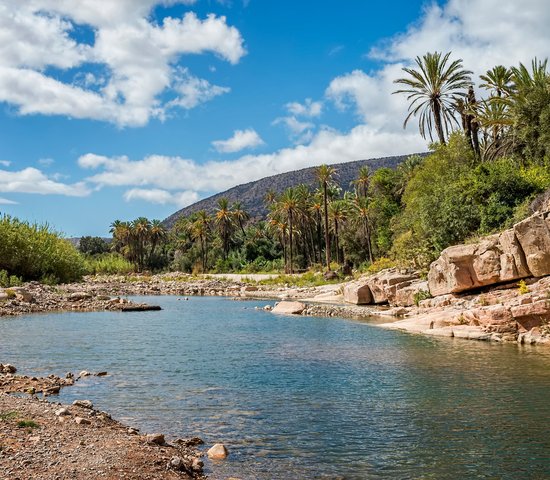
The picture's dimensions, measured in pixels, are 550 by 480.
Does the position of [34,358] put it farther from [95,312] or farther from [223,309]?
[223,309]

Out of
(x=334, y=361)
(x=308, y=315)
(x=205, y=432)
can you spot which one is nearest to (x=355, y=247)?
(x=308, y=315)

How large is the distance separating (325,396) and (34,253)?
47.9 metres

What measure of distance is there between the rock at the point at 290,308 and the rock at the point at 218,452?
2774 cm

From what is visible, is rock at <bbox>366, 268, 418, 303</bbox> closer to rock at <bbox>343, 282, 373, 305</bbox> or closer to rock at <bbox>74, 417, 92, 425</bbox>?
rock at <bbox>343, 282, 373, 305</bbox>

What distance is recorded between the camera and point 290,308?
38000mm

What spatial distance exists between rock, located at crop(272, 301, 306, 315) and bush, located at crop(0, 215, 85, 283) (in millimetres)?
25792

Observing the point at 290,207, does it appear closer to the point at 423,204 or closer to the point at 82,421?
the point at 423,204

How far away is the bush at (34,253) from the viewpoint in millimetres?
52469

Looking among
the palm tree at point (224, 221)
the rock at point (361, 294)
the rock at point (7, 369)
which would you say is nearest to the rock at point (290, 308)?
the rock at point (361, 294)

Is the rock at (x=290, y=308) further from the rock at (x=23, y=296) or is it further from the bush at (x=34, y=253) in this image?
the bush at (x=34, y=253)

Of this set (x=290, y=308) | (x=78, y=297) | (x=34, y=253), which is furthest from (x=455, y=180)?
(x=34, y=253)

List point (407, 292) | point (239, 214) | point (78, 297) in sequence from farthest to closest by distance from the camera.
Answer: point (239, 214)
point (78, 297)
point (407, 292)

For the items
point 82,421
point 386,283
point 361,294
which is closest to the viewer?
point 82,421

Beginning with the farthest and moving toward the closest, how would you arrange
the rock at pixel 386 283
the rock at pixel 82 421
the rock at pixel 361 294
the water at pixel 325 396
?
1. the rock at pixel 361 294
2. the rock at pixel 386 283
3. the rock at pixel 82 421
4. the water at pixel 325 396
